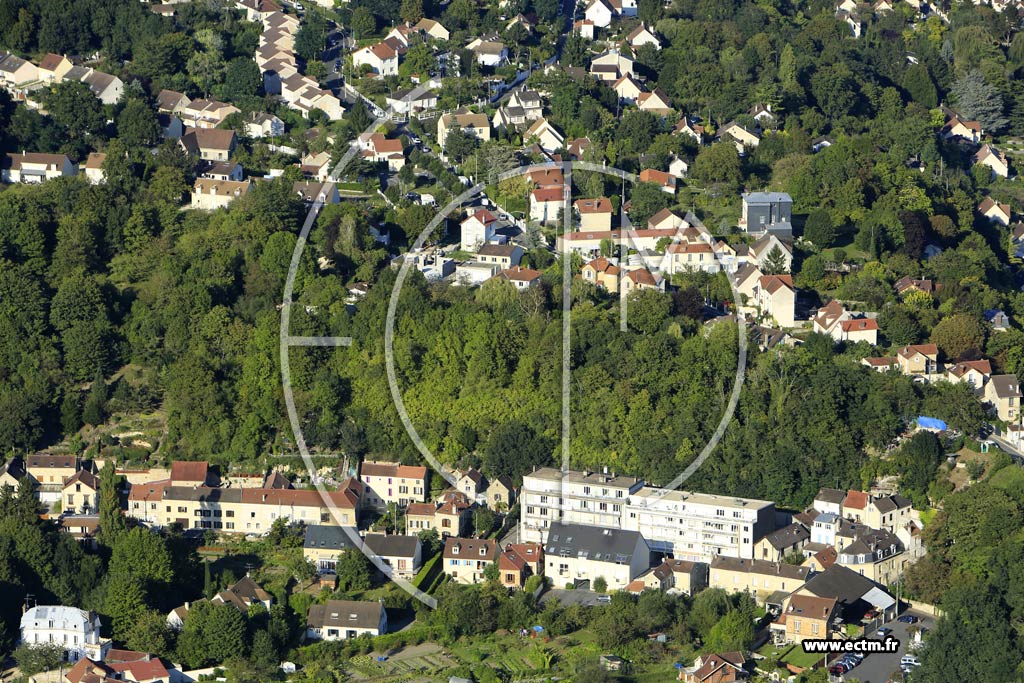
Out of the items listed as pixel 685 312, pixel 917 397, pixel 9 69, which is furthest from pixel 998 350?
pixel 9 69

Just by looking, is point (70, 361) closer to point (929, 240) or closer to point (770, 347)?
point (770, 347)

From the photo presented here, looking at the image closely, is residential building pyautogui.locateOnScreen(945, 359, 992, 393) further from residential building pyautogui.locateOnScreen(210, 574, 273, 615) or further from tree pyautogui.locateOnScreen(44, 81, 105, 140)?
tree pyautogui.locateOnScreen(44, 81, 105, 140)

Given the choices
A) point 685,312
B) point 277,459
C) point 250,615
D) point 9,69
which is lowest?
point 250,615

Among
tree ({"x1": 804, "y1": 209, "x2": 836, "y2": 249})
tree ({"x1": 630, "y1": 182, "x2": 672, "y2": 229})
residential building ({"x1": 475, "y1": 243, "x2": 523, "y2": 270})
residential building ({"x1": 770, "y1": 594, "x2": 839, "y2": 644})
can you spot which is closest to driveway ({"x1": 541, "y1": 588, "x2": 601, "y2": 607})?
residential building ({"x1": 770, "y1": 594, "x2": 839, "y2": 644})

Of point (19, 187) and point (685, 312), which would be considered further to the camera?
point (19, 187)

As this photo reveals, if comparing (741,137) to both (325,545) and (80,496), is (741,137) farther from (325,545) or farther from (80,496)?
(80,496)

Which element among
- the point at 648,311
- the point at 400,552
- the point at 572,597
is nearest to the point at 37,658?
the point at 400,552
